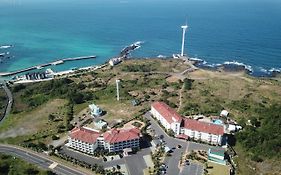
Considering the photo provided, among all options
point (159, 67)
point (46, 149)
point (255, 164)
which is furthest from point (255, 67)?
point (46, 149)

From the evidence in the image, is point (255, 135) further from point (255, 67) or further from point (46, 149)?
point (255, 67)

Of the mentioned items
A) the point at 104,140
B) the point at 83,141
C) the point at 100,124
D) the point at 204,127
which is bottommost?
the point at 100,124

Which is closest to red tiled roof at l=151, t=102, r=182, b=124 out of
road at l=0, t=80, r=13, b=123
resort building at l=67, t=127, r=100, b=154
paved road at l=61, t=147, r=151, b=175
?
paved road at l=61, t=147, r=151, b=175

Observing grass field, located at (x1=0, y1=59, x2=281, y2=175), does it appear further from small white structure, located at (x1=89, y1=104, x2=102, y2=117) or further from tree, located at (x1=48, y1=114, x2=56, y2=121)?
small white structure, located at (x1=89, y1=104, x2=102, y2=117)

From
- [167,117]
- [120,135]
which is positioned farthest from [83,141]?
[167,117]

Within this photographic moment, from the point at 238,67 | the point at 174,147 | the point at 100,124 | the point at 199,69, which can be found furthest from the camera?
the point at 238,67

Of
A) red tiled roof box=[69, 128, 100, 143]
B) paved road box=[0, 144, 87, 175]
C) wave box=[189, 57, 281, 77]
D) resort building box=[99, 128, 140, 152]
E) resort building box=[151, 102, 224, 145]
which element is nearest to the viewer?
paved road box=[0, 144, 87, 175]

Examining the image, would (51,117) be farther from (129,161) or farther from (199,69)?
(199,69)
